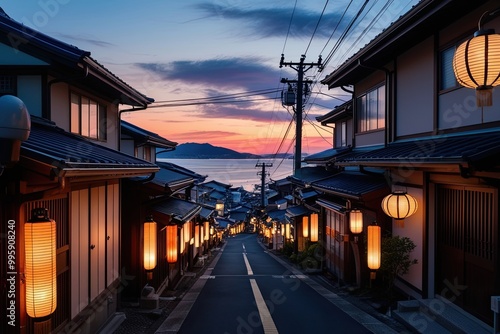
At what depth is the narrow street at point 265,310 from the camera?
424 inches

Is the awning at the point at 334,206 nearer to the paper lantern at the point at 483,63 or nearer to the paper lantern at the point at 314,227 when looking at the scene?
the paper lantern at the point at 314,227

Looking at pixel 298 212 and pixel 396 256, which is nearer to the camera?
pixel 396 256

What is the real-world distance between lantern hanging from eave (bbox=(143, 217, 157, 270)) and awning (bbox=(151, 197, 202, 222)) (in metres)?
1.70

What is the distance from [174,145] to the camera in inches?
1105

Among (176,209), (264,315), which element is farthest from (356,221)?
(176,209)

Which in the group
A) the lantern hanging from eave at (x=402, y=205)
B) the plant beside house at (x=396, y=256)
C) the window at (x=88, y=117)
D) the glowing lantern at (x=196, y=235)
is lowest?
the glowing lantern at (x=196, y=235)

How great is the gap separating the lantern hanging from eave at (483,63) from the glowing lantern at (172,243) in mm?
10888

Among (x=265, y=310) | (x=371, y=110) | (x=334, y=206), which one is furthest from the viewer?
(x=334, y=206)

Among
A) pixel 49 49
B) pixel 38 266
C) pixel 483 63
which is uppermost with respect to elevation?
pixel 49 49

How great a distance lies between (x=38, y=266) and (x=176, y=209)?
33.6 feet

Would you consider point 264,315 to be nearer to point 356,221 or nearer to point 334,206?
point 356,221

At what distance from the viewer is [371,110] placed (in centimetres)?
1680

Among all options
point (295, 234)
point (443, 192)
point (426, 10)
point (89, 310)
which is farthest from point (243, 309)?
point (295, 234)

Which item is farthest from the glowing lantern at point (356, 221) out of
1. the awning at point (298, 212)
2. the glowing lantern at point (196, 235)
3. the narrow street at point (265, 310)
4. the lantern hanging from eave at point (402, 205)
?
the glowing lantern at point (196, 235)
